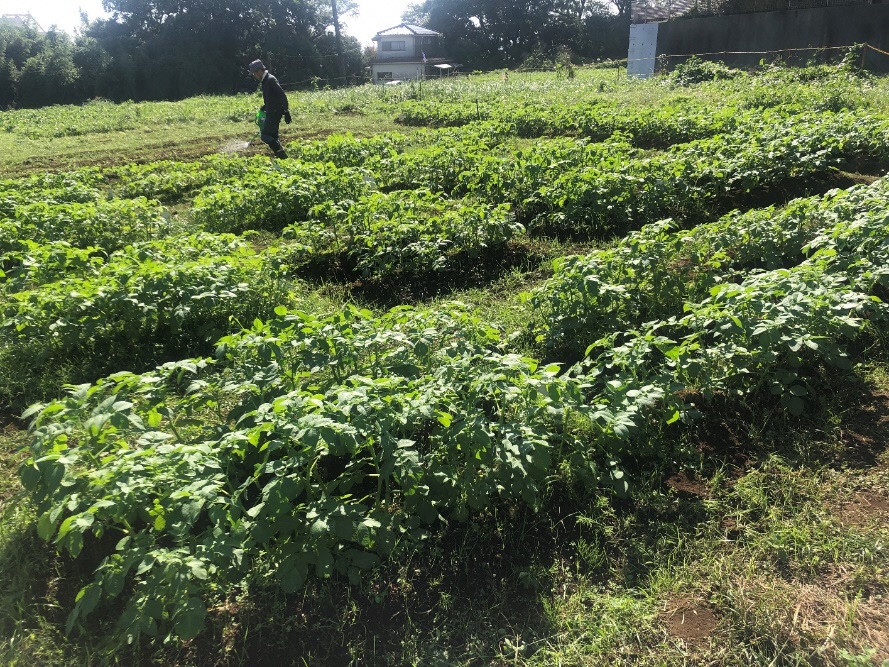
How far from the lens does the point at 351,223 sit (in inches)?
239

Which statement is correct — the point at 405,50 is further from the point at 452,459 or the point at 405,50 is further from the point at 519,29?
the point at 452,459

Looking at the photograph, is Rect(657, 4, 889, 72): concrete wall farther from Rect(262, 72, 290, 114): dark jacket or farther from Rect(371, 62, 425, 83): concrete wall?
Rect(371, 62, 425, 83): concrete wall

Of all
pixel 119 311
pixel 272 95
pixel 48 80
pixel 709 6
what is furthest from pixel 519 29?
pixel 119 311

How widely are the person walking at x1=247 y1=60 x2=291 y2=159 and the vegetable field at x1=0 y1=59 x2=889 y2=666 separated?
5.65 meters

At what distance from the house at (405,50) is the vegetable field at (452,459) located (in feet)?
161

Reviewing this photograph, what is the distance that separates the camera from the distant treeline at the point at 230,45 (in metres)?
37.7

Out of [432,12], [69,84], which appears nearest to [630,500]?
[69,84]

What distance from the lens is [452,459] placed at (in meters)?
2.78

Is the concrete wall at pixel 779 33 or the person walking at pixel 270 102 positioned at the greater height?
the concrete wall at pixel 779 33

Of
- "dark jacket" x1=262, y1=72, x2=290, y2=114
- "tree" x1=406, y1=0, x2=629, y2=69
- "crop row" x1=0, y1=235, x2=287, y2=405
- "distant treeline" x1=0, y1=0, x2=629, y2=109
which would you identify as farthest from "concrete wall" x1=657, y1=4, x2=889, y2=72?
"tree" x1=406, y1=0, x2=629, y2=69

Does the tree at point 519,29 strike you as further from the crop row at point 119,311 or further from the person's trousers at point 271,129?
the crop row at point 119,311

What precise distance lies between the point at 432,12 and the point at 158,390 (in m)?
61.7

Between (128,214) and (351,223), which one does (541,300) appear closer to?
(351,223)

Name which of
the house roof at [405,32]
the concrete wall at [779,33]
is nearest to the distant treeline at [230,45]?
the house roof at [405,32]
